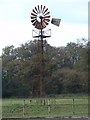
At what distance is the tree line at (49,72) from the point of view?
164 feet

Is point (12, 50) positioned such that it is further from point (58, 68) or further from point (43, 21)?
point (43, 21)

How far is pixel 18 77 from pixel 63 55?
11214 mm

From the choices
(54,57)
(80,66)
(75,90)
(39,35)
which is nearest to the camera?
(39,35)

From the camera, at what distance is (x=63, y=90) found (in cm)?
5594

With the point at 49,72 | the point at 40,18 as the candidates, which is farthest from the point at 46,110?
the point at 49,72

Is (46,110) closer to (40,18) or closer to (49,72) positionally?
(40,18)

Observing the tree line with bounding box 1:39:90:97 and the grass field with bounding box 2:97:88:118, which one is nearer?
the grass field with bounding box 2:97:88:118

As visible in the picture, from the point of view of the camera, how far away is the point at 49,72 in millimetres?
55156

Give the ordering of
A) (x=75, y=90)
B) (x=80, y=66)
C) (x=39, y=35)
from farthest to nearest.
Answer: (x=75, y=90)
(x=80, y=66)
(x=39, y=35)

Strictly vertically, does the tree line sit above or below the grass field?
above

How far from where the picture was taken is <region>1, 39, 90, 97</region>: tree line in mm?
49875

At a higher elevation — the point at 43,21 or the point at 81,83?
the point at 43,21

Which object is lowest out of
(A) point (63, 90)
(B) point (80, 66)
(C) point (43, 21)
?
(A) point (63, 90)

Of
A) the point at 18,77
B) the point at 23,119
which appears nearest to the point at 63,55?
the point at 18,77
